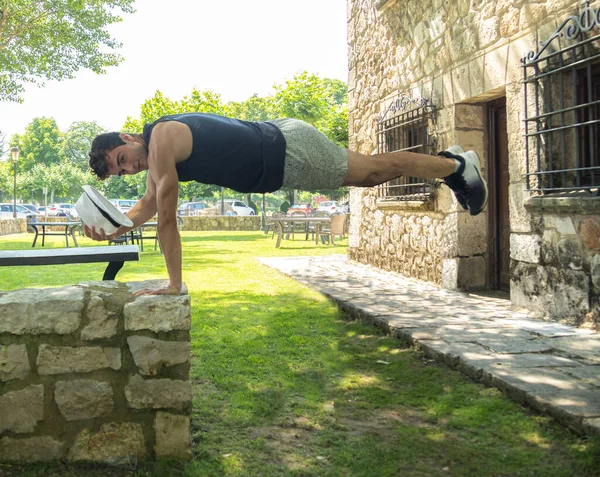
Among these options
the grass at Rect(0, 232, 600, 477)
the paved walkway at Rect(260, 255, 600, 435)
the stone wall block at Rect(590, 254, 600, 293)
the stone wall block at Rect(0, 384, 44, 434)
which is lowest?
the grass at Rect(0, 232, 600, 477)

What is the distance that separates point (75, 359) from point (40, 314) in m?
0.23

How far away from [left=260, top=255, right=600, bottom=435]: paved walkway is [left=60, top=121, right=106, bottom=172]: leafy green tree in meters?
68.6

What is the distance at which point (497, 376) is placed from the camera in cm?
298

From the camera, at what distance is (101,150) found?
8.58ft

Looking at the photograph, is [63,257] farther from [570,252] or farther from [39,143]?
[39,143]

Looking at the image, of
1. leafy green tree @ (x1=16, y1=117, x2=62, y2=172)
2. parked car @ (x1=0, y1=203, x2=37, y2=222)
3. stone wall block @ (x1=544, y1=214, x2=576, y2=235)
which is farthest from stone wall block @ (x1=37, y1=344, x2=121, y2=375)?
leafy green tree @ (x1=16, y1=117, x2=62, y2=172)

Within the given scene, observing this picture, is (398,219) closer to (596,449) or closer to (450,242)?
(450,242)

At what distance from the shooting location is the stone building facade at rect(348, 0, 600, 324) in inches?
164

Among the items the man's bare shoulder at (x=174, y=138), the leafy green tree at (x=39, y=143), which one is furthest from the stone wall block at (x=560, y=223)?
the leafy green tree at (x=39, y=143)

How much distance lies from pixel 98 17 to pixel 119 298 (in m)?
16.8

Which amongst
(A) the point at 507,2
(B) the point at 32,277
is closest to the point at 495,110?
(A) the point at 507,2

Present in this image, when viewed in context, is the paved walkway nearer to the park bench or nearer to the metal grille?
the metal grille

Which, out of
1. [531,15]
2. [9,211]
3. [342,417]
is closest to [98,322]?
[342,417]

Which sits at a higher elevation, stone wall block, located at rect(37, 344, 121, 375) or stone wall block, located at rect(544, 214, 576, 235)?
stone wall block, located at rect(544, 214, 576, 235)
